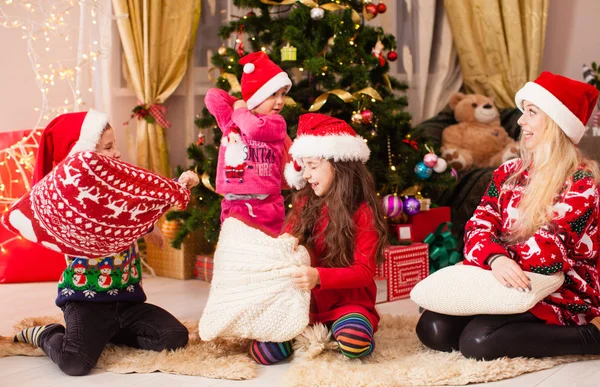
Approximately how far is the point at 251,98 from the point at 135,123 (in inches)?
50.6

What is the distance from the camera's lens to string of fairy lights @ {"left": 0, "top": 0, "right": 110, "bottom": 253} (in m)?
3.54

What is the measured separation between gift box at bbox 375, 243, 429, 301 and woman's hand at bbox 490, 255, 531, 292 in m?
1.03

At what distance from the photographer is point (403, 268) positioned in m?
3.21

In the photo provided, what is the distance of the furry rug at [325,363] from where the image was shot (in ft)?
6.60

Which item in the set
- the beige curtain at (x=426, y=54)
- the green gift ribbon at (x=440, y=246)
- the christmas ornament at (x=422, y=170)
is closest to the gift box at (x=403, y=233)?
the green gift ribbon at (x=440, y=246)

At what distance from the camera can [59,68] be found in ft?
11.9

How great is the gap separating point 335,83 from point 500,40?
70.5 inches

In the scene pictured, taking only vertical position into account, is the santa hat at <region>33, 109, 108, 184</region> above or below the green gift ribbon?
above

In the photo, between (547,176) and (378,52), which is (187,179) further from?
(378,52)

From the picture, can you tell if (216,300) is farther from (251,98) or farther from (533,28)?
(533,28)

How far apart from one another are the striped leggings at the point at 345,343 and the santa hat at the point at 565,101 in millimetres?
839

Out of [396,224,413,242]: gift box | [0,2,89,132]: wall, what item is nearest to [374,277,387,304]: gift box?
[396,224,413,242]: gift box

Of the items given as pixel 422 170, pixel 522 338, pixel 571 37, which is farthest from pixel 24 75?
pixel 571 37

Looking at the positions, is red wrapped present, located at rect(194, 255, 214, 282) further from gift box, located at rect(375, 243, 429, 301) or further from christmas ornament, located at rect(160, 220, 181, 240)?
gift box, located at rect(375, 243, 429, 301)
